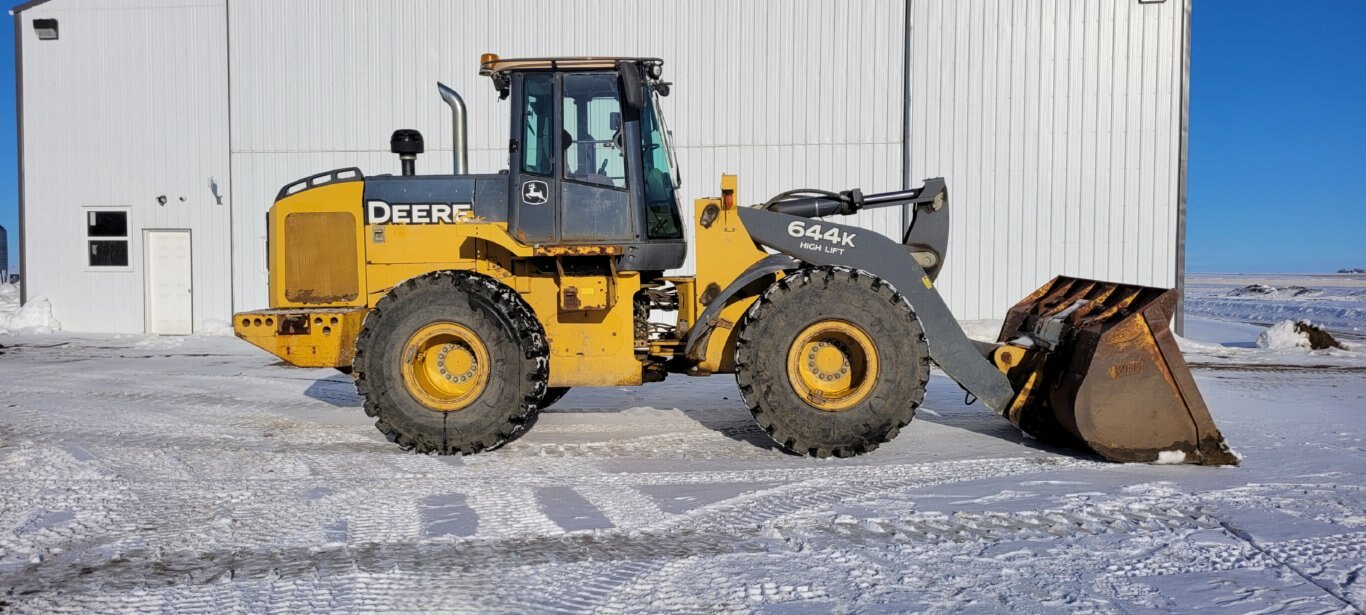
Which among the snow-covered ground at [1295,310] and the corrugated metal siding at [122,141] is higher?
the corrugated metal siding at [122,141]

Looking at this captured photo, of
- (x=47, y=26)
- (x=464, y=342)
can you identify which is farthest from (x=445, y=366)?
(x=47, y=26)

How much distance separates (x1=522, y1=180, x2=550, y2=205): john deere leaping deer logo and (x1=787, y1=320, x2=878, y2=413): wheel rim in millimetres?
1954

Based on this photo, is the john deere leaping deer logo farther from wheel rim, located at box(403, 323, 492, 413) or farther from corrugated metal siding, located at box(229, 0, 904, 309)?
corrugated metal siding, located at box(229, 0, 904, 309)

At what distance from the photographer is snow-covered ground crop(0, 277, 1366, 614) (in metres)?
3.38

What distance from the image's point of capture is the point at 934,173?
15008mm

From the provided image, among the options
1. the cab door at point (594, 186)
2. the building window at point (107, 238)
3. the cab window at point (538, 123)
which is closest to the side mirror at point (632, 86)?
the cab door at point (594, 186)

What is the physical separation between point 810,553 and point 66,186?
59.2 ft

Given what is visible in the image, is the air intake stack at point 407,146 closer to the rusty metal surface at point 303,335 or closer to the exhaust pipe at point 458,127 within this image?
the exhaust pipe at point 458,127

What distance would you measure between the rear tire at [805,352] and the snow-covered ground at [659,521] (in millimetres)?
223

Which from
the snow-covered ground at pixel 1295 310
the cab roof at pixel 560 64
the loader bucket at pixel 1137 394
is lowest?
the snow-covered ground at pixel 1295 310

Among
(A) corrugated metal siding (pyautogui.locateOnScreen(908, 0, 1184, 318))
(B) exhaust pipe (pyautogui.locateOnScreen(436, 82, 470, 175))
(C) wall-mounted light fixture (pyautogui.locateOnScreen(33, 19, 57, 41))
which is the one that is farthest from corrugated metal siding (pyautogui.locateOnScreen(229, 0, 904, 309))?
(B) exhaust pipe (pyautogui.locateOnScreen(436, 82, 470, 175))

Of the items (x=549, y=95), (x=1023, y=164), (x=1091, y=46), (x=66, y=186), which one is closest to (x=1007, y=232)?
(x=1023, y=164)

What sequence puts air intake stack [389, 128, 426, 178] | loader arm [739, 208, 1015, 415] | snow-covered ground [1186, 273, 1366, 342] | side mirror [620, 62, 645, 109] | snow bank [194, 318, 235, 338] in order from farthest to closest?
snow-covered ground [1186, 273, 1366, 342], snow bank [194, 318, 235, 338], air intake stack [389, 128, 426, 178], loader arm [739, 208, 1015, 415], side mirror [620, 62, 645, 109]

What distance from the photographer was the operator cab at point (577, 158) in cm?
590
